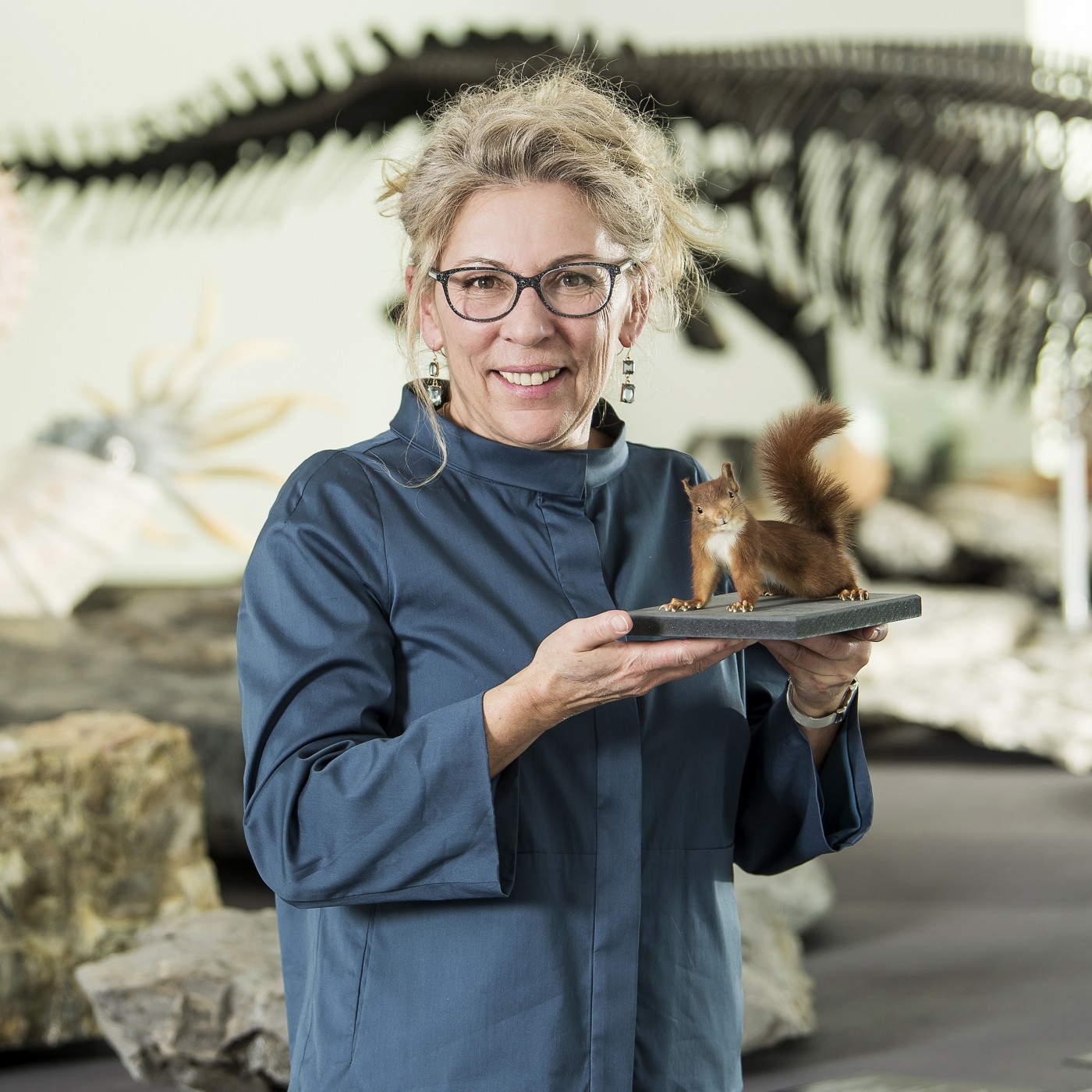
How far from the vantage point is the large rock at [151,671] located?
375 centimetres

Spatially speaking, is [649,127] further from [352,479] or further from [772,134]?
[772,134]

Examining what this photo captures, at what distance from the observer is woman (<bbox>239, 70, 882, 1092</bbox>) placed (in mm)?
989

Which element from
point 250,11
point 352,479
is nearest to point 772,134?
point 250,11

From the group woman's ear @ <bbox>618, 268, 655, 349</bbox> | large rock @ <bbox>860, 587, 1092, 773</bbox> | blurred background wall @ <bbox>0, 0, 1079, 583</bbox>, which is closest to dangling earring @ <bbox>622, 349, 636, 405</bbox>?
woman's ear @ <bbox>618, 268, 655, 349</bbox>

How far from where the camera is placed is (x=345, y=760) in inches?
38.6

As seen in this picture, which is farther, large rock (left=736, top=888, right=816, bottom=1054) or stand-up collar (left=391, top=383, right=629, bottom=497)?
large rock (left=736, top=888, right=816, bottom=1054)

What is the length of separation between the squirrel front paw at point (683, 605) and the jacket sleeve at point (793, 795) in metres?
0.19

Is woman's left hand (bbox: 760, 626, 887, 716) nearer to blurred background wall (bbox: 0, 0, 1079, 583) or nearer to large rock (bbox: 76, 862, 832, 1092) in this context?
large rock (bbox: 76, 862, 832, 1092)

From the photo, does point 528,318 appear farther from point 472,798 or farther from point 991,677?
point 991,677

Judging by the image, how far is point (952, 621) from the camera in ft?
16.9

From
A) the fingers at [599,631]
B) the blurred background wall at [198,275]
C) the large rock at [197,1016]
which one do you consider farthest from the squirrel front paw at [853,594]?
the blurred background wall at [198,275]

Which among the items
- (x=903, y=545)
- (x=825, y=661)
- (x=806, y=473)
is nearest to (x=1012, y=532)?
(x=903, y=545)

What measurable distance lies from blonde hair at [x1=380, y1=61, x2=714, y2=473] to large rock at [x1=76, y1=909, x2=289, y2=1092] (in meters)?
1.50

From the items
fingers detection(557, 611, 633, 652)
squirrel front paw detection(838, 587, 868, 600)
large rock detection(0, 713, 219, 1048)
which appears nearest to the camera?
fingers detection(557, 611, 633, 652)
